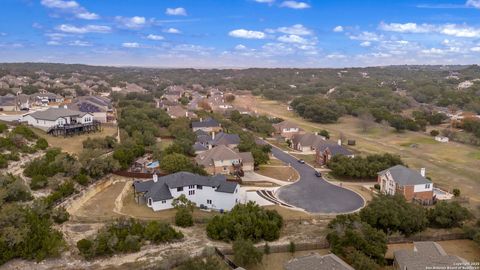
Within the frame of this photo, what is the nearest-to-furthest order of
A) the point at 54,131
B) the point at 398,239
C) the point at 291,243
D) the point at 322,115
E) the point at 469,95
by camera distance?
the point at 291,243 → the point at 398,239 → the point at 54,131 → the point at 322,115 → the point at 469,95

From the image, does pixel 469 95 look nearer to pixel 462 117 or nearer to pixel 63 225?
pixel 462 117

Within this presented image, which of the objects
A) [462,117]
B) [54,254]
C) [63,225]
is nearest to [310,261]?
[54,254]

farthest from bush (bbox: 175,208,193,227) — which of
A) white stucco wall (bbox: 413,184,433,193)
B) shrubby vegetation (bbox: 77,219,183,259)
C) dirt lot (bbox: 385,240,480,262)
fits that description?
white stucco wall (bbox: 413,184,433,193)

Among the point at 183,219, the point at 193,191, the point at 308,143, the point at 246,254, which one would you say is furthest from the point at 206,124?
the point at 246,254

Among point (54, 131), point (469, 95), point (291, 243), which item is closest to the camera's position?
point (291, 243)

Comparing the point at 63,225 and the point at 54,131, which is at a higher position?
the point at 54,131

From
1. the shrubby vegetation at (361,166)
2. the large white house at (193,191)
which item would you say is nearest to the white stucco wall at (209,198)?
the large white house at (193,191)

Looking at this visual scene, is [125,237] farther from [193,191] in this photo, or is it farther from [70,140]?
[70,140]

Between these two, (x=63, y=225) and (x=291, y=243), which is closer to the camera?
(x=291, y=243)
